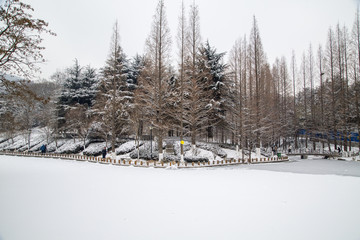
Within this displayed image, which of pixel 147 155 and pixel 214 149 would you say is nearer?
pixel 147 155

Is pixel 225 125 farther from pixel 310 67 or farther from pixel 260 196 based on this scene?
pixel 310 67

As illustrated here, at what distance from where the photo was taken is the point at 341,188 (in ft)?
22.3

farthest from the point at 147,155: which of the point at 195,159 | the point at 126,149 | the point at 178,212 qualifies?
the point at 178,212

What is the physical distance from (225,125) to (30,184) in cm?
1923

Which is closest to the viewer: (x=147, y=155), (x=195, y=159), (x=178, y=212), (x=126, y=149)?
(x=178, y=212)

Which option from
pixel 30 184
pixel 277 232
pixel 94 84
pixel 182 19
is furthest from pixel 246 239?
pixel 94 84

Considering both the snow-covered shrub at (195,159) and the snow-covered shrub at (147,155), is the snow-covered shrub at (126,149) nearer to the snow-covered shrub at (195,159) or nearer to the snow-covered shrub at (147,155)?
the snow-covered shrub at (147,155)

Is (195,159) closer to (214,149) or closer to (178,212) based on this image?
(214,149)

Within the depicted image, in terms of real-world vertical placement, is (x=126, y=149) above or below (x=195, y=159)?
above

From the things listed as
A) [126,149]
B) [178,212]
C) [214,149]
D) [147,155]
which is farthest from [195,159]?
[178,212]

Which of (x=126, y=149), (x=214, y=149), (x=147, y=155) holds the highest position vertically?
(x=214, y=149)

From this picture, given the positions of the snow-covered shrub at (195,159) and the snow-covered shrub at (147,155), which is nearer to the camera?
the snow-covered shrub at (195,159)

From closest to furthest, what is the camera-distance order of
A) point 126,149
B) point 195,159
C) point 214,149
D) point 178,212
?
point 178,212 → point 195,159 → point 214,149 → point 126,149

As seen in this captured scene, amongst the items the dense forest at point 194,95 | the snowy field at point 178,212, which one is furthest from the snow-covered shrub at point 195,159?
the snowy field at point 178,212
